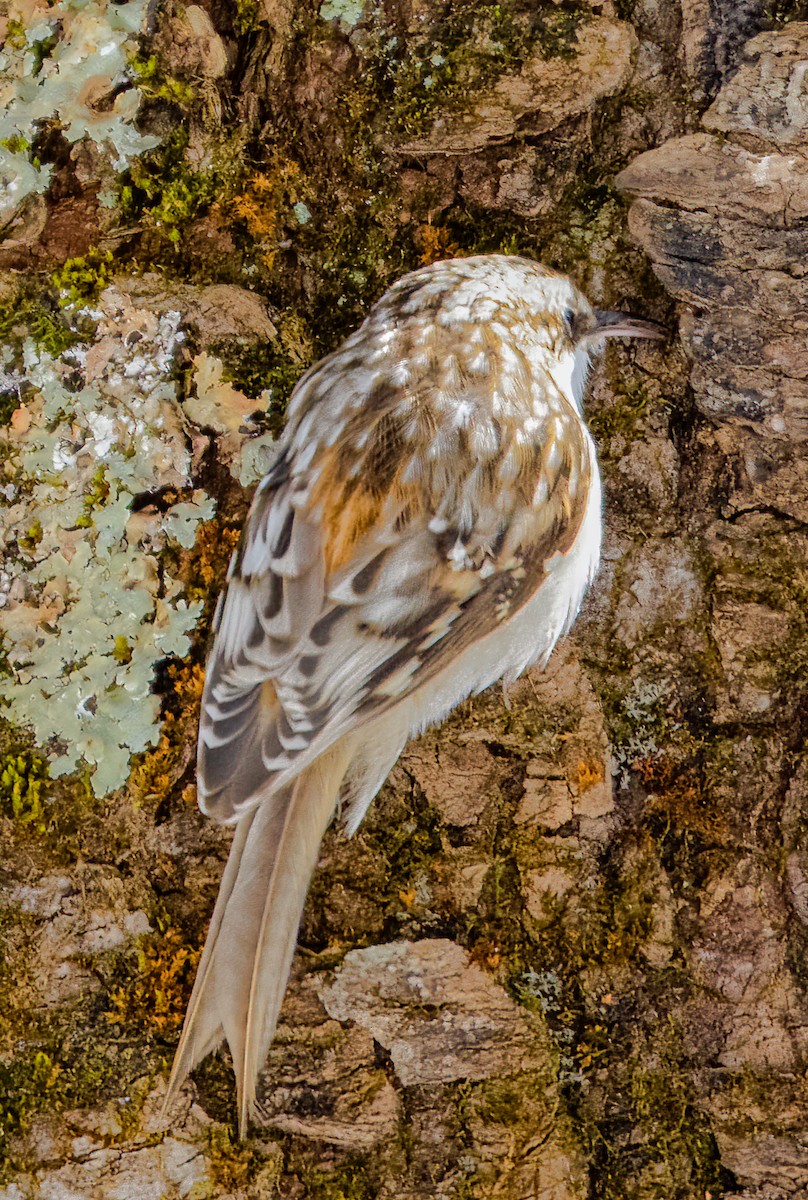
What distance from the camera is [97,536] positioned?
5.17 ft

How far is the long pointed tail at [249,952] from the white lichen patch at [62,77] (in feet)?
3.72

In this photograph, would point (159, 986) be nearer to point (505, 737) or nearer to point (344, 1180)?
point (344, 1180)

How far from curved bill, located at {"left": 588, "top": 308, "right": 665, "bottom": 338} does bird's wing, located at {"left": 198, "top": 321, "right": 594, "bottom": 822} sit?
0.14 m

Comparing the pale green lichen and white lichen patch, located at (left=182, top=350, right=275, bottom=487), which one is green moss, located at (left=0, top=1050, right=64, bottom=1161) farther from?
the pale green lichen

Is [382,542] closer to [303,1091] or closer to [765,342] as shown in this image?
[765,342]

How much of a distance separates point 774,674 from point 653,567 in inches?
10.3

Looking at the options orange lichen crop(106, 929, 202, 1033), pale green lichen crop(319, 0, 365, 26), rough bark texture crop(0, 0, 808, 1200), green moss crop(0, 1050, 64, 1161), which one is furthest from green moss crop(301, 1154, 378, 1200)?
pale green lichen crop(319, 0, 365, 26)

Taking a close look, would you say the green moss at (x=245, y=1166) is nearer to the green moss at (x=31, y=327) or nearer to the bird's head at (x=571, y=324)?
A: the green moss at (x=31, y=327)

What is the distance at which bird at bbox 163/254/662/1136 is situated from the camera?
4.89 feet

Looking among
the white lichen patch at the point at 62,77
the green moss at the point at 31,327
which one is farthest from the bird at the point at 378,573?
the white lichen patch at the point at 62,77

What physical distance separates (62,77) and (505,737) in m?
1.31

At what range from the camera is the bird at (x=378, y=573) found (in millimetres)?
1491

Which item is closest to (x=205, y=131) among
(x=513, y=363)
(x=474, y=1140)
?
(x=513, y=363)

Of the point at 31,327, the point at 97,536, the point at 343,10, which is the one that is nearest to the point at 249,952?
the point at 97,536
